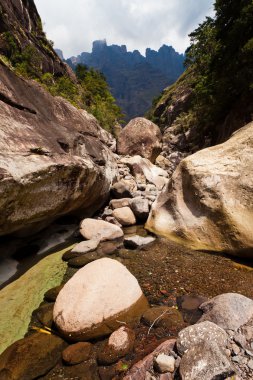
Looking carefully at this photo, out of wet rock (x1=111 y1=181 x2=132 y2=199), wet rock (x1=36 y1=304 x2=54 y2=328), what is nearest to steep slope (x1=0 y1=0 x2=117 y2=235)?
wet rock (x1=111 y1=181 x2=132 y2=199)

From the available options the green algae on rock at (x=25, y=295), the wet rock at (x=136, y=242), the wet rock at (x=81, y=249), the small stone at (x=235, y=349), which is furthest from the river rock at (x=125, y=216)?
the small stone at (x=235, y=349)

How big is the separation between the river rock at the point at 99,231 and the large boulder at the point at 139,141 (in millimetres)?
12962

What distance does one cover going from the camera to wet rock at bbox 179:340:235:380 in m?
2.58

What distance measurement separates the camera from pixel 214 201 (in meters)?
6.69

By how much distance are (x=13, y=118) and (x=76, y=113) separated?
496 centimetres

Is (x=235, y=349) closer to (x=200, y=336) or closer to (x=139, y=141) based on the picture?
(x=200, y=336)

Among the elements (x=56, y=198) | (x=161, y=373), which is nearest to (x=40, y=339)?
(x=161, y=373)

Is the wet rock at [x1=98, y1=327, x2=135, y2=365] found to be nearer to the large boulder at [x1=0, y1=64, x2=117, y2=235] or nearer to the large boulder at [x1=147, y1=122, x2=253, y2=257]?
the large boulder at [x1=0, y1=64, x2=117, y2=235]

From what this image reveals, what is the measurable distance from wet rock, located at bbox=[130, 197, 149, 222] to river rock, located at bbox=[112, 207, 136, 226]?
7.8 inches

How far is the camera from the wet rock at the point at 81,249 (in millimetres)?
6894

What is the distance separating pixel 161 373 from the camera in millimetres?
2873

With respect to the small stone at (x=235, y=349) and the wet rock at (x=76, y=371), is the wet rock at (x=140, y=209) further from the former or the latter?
the small stone at (x=235, y=349)

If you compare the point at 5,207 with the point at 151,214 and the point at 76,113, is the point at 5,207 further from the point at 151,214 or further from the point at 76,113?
the point at 76,113

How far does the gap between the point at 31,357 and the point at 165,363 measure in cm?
205
